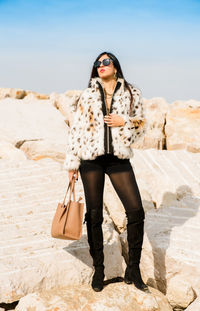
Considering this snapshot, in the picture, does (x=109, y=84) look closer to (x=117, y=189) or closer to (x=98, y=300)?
(x=117, y=189)

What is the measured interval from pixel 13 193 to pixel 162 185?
7.38 ft

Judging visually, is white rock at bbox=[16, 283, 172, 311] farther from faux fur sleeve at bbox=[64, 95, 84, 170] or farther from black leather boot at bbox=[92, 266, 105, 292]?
faux fur sleeve at bbox=[64, 95, 84, 170]

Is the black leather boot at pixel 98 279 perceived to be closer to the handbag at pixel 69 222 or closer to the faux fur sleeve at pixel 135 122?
the handbag at pixel 69 222

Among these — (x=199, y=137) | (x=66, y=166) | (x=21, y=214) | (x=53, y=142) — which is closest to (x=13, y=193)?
(x=21, y=214)

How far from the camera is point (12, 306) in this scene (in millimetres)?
3656

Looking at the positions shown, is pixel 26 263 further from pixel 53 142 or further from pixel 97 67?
pixel 53 142

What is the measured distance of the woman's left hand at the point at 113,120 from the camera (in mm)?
3441

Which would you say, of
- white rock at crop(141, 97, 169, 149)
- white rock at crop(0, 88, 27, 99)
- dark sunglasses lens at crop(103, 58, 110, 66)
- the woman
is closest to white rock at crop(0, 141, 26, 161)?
white rock at crop(141, 97, 169, 149)

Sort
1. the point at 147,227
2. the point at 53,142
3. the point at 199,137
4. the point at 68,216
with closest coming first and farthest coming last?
the point at 68,216 → the point at 147,227 → the point at 53,142 → the point at 199,137

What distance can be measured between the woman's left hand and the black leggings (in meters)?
0.28

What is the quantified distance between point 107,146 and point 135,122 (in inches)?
15.3

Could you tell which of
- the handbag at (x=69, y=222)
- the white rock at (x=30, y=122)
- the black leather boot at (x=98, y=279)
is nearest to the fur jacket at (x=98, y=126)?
the handbag at (x=69, y=222)

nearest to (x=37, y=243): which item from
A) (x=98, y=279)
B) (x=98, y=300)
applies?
(x=98, y=279)

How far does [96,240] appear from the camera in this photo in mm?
3588
